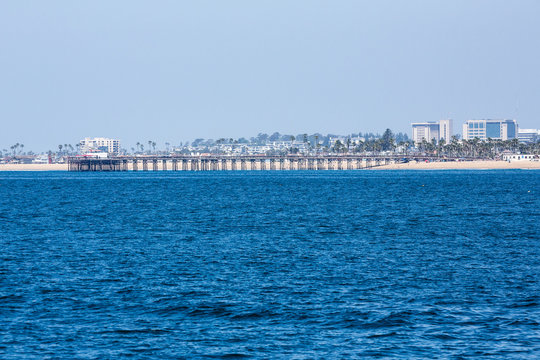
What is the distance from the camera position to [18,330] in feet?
77.4

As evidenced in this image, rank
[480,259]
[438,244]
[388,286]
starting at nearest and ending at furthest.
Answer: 1. [388,286]
2. [480,259]
3. [438,244]

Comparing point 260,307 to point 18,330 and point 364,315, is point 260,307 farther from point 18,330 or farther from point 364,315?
point 18,330

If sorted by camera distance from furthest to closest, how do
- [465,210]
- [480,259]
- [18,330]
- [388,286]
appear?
[465,210]
[480,259]
[388,286]
[18,330]

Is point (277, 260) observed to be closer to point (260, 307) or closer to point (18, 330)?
point (260, 307)

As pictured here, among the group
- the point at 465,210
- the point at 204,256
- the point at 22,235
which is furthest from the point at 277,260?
the point at 465,210

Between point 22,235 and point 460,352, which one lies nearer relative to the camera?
point 460,352

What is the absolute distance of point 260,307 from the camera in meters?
26.3

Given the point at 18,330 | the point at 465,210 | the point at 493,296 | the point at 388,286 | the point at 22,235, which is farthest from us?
the point at 465,210

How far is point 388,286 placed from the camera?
30078 millimetres

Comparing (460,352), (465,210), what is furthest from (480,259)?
(465,210)

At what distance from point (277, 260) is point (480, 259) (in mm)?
9597

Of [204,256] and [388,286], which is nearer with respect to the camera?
[388,286]

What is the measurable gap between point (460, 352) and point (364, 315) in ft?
14.9

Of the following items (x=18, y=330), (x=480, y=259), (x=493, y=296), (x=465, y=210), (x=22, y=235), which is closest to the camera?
(x=18, y=330)
